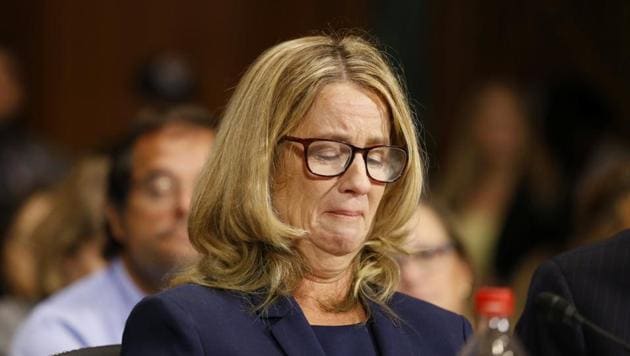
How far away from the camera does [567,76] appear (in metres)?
8.61

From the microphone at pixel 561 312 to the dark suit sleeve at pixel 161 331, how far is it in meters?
0.65

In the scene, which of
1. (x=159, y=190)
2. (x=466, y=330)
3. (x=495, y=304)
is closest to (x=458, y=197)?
(x=159, y=190)

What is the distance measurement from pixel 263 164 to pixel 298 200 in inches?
4.0

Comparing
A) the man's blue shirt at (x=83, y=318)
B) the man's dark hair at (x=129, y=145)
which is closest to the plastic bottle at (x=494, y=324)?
the man's blue shirt at (x=83, y=318)

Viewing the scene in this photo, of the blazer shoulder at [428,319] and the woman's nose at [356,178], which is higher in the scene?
the woman's nose at [356,178]

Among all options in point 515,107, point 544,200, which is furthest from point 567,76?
point 544,200

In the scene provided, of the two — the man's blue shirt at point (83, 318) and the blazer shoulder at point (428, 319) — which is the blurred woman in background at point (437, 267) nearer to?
the man's blue shirt at point (83, 318)

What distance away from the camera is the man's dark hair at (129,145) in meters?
5.16

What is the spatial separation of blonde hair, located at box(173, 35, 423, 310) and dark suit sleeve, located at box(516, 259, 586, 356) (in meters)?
0.34

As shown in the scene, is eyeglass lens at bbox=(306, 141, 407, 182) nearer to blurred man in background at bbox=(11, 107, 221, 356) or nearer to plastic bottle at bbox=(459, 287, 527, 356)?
plastic bottle at bbox=(459, 287, 527, 356)

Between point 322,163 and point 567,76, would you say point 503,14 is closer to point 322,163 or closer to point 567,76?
point 567,76

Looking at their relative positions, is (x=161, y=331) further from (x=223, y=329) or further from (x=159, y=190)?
(x=159, y=190)

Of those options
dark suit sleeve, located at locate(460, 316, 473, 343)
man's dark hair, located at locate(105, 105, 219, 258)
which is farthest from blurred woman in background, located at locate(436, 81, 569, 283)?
dark suit sleeve, located at locate(460, 316, 473, 343)

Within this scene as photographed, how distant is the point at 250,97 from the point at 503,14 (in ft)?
20.1
